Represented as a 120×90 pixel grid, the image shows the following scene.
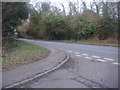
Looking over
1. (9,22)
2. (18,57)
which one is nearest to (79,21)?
(9,22)

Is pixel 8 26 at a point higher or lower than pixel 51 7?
lower

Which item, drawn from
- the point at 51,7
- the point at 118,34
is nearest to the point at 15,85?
the point at 118,34

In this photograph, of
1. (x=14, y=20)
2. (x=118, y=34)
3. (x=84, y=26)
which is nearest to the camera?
(x=14, y=20)

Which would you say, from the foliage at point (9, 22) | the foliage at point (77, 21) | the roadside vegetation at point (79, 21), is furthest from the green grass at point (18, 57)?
the foliage at point (77, 21)

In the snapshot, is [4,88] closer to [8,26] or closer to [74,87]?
[74,87]

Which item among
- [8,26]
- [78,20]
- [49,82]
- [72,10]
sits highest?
[72,10]

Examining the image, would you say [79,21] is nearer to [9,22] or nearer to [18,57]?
[9,22]

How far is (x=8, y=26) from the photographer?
629 inches

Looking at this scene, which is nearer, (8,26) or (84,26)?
(8,26)

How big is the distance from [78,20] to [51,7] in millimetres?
13622

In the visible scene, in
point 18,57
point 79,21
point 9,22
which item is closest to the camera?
point 18,57

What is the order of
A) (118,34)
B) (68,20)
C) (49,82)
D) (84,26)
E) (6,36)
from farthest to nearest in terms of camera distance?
(68,20), (84,26), (118,34), (6,36), (49,82)

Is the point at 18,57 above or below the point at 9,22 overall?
below

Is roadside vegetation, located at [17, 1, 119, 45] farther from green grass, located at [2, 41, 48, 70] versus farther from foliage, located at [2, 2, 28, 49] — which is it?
green grass, located at [2, 41, 48, 70]
